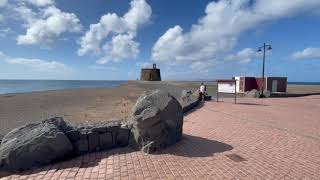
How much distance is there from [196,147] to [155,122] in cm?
128

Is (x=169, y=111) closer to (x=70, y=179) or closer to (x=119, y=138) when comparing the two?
(x=119, y=138)

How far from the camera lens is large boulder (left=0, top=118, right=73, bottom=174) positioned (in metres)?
5.60

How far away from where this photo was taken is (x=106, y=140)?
6.90 meters

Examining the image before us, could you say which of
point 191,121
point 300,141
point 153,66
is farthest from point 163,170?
point 153,66

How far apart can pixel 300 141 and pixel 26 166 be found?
286 inches

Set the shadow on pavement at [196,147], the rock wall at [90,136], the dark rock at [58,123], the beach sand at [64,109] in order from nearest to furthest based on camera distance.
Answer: the rock wall at [90,136], the shadow on pavement at [196,147], the dark rock at [58,123], the beach sand at [64,109]

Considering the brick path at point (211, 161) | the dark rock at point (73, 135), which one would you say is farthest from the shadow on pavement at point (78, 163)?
the dark rock at point (73, 135)

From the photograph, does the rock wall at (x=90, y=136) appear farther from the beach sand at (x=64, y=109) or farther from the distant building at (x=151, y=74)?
the distant building at (x=151, y=74)

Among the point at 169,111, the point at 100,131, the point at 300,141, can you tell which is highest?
the point at 169,111

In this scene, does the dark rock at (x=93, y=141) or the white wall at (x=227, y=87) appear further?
the white wall at (x=227, y=87)

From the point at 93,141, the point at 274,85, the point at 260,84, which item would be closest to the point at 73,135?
the point at 93,141

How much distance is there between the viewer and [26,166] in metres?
5.64

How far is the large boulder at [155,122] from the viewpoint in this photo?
6642mm

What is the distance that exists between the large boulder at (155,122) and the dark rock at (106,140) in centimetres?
54
